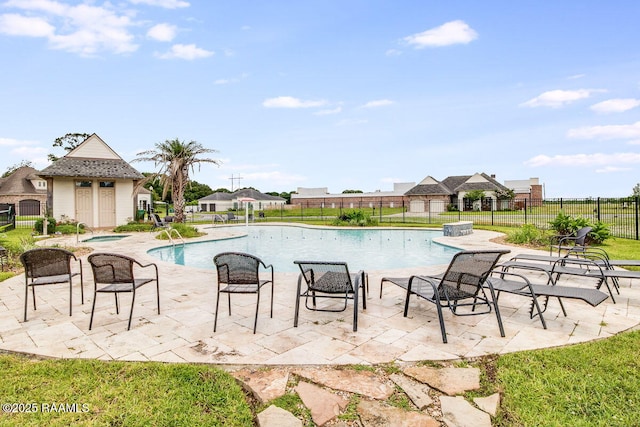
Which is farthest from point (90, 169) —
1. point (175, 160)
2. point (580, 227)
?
point (580, 227)

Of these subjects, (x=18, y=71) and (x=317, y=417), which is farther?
(x=18, y=71)

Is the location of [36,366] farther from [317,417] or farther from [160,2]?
[160,2]

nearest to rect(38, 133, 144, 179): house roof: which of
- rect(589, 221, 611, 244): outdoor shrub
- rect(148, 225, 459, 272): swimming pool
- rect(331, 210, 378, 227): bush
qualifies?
rect(148, 225, 459, 272): swimming pool

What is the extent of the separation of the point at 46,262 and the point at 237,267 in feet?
8.02

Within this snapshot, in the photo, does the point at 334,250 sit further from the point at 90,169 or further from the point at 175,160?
the point at 90,169

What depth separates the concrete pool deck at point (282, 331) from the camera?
9.97 feet

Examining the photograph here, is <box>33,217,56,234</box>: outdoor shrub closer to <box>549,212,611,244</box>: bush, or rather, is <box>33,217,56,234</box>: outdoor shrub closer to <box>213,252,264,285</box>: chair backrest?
<box>213,252,264,285</box>: chair backrest

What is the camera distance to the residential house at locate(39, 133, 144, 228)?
56.2 feet

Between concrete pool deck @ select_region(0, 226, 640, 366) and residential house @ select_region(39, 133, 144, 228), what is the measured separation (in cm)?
1457

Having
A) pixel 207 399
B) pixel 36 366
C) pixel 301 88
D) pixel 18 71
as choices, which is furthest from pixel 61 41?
pixel 207 399

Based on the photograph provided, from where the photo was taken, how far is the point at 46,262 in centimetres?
408

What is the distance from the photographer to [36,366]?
9.17 ft

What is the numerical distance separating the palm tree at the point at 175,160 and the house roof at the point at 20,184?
23106mm

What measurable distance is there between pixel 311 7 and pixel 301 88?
25.6 ft
